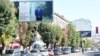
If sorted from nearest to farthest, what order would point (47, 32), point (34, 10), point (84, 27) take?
point (34, 10) < point (47, 32) < point (84, 27)

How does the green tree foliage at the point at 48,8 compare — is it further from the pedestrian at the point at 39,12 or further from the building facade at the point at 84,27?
the building facade at the point at 84,27

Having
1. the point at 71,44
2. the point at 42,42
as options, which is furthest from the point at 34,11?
the point at 71,44

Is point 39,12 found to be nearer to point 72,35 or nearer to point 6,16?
point 6,16

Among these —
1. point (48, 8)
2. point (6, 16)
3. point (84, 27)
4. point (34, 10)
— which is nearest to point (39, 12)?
point (34, 10)

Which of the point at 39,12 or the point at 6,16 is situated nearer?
the point at 6,16

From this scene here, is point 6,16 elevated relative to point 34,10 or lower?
lower

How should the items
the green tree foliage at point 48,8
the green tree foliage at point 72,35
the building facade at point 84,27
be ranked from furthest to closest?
1. the building facade at point 84,27
2. the green tree foliage at point 72,35
3. the green tree foliage at point 48,8

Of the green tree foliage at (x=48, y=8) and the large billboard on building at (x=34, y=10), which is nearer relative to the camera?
the green tree foliage at (x=48, y=8)

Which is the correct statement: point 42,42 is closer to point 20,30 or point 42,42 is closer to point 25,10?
point 20,30

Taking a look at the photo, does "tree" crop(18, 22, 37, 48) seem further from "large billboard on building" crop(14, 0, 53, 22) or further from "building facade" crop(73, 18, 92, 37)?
"building facade" crop(73, 18, 92, 37)

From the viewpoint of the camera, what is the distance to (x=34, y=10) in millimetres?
39531

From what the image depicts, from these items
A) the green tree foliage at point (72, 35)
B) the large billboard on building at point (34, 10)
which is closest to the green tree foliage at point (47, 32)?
the green tree foliage at point (72, 35)

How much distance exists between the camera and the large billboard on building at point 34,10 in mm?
38844

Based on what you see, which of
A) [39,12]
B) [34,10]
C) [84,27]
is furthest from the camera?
[84,27]
